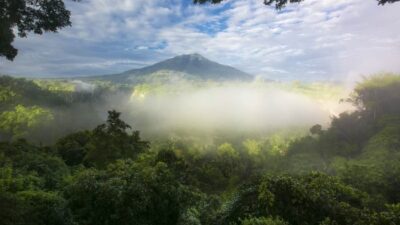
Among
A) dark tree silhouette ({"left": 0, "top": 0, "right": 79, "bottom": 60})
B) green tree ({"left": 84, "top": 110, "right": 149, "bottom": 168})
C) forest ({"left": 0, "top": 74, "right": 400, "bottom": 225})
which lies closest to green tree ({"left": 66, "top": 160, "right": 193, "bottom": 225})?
forest ({"left": 0, "top": 74, "right": 400, "bottom": 225})

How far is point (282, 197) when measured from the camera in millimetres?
12203

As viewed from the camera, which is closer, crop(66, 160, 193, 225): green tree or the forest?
the forest

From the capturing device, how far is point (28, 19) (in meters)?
11.4

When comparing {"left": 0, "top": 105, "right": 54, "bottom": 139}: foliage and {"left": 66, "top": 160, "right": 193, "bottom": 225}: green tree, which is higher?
{"left": 66, "top": 160, "right": 193, "bottom": 225}: green tree

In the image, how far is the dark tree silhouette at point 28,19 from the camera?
432 inches

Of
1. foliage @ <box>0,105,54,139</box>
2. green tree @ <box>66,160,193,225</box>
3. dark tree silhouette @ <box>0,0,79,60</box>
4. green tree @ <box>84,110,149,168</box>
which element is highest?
dark tree silhouette @ <box>0,0,79,60</box>

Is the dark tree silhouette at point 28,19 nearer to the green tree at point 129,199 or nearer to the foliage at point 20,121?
the green tree at point 129,199

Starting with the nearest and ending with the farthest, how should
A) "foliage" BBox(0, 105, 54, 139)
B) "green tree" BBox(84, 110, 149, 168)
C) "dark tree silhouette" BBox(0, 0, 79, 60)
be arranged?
"dark tree silhouette" BBox(0, 0, 79, 60)
"green tree" BBox(84, 110, 149, 168)
"foliage" BBox(0, 105, 54, 139)

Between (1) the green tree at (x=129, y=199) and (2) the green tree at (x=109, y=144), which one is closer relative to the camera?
(1) the green tree at (x=129, y=199)

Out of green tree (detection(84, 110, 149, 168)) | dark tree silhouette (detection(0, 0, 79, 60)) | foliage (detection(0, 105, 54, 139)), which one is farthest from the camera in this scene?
foliage (detection(0, 105, 54, 139))

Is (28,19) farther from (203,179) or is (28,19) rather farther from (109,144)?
(203,179)

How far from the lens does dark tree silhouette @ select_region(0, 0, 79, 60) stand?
1098 cm

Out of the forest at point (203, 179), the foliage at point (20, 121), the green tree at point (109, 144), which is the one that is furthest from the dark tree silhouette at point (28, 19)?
the foliage at point (20, 121)

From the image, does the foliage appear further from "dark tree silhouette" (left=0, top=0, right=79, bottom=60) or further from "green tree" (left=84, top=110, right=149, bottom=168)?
"dark tree silhouette" (left=0, top=0, right=79, bottom=60)
